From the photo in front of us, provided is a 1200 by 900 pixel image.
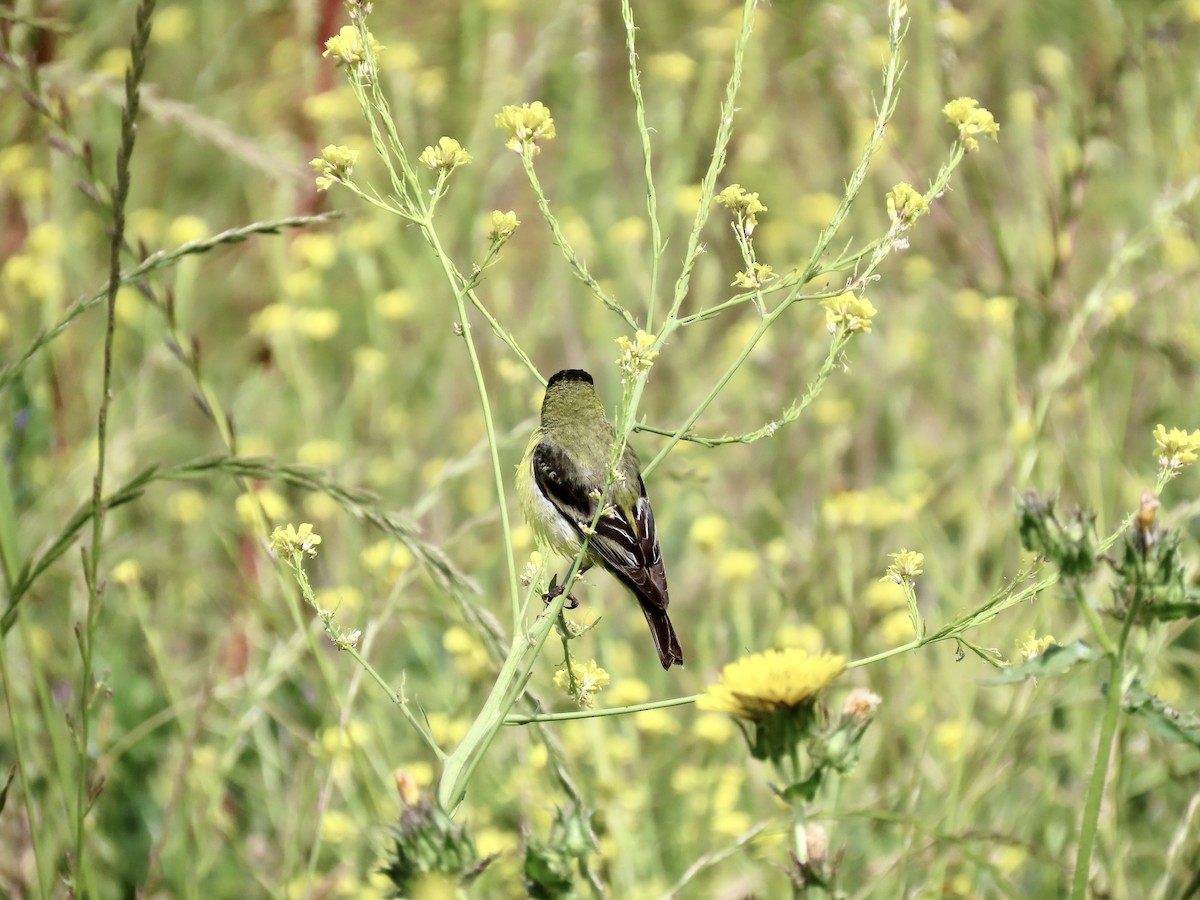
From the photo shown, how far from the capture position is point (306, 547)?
1.38 m

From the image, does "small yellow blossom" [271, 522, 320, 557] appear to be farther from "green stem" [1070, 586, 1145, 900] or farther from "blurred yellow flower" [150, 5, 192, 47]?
"blurred yellow flower" [150, 5, 192, 47]

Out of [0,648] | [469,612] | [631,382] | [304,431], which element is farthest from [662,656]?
[304,431]

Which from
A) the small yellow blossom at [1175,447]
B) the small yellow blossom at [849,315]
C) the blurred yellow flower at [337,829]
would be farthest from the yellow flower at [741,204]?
the blurred yellow flower at [337,829]

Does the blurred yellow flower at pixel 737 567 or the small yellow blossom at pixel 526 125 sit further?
the blurred yellow flower at pixel 737 567

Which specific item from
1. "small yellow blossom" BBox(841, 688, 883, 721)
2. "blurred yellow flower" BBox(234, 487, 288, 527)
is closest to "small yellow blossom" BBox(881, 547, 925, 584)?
"small yellow blossom" BBox(841, 688, 883, 721)

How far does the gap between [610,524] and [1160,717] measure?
1.10m

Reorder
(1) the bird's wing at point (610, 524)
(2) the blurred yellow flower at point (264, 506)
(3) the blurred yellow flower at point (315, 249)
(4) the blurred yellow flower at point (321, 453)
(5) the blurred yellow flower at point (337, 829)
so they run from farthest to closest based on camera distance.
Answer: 1. (3) the blurred yellow flower at point (315, 249)
2. (4) the blurred yellow flower at point (321, 453)
3. (2) the blurred yellow flower at point (264, 506)
4. (5) the blurred yellow flower at point (337, 829)
5. (1) the bird's wing at point (610, 524)

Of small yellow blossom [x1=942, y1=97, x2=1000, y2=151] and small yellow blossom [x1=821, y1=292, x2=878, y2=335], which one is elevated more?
small yellow blossom [x1=942, y1=97, x2=1000, y2=151]

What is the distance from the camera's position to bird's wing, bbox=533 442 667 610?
85.7 inches

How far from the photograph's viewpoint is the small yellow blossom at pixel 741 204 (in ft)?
4.70

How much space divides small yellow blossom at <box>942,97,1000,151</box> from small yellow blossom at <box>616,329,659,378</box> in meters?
0.42

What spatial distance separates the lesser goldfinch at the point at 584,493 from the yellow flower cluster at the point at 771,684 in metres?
0.79

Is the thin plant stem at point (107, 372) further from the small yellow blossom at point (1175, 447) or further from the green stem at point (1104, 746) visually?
the small yellow blossom at point (1175, 447)

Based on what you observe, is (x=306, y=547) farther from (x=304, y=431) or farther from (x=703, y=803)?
(x=304, y=431)
